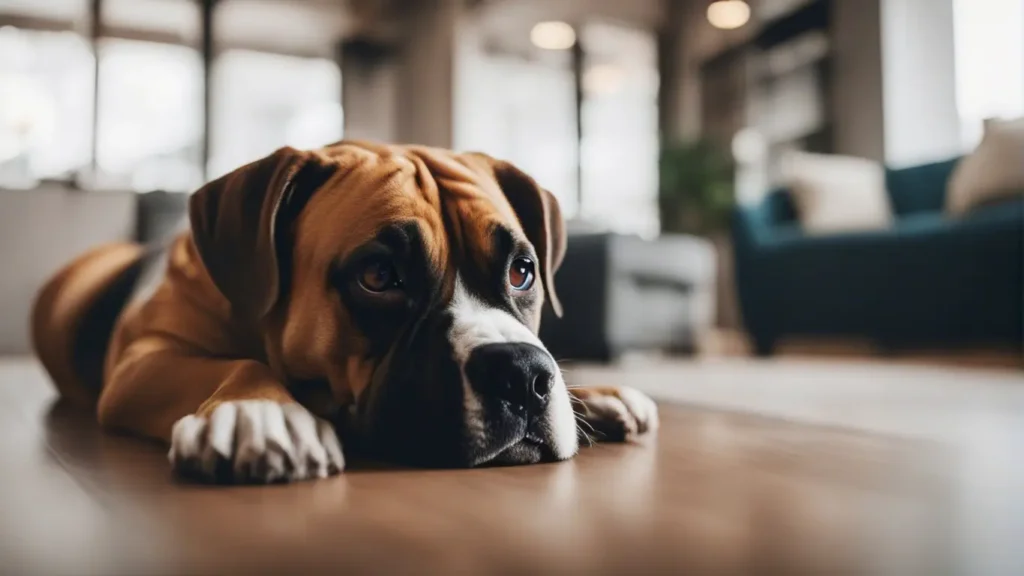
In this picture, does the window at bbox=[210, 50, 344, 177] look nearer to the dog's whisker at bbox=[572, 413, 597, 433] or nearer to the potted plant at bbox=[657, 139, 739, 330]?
the potted plant at bbox=[657, 139, 739, 330]

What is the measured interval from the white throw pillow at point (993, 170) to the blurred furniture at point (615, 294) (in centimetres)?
169

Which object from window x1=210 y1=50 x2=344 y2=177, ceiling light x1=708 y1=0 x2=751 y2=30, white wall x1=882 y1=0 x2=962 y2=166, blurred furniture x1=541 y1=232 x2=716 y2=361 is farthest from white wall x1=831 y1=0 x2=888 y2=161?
window x1=210 y1=50 x2=344 y2=177

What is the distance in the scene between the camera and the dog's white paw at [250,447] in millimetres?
1164

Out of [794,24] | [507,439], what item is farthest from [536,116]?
[507,439]

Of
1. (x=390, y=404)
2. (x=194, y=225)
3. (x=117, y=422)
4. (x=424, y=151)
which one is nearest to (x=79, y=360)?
(x=117, y=422)

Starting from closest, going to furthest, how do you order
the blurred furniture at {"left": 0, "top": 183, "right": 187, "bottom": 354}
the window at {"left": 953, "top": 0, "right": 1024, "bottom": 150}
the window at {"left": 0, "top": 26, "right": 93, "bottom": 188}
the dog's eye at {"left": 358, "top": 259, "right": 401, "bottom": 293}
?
the dog's eye at {"left": 358, "top": 259, "right": 401, "bottom": 293}
the blurred furniture at {"left": 0, "top": 183, "right": 187, "bottom": 354}
the window at {"left": 953, "top": 0, "right": 1024, "bottom": 150}
the window at {"left": 0, "top": 26, "right": 93, "bottom": 188}

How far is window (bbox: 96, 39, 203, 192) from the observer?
10.0 metres

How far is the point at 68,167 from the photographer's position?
973 centimetres

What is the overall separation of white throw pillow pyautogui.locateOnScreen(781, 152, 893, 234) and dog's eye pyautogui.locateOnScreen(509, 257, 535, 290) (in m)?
4.48

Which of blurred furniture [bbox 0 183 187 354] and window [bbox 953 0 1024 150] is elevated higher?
window [bbox 953 0 1024 150]

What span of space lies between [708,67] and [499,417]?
33.5ft

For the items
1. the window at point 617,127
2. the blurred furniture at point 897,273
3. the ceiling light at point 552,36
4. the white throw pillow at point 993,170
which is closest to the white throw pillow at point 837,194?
the blurred furniture at point 897,273

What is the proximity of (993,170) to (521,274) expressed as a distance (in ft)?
14.4

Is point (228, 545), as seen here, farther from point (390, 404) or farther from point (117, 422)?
point (117, 422)
